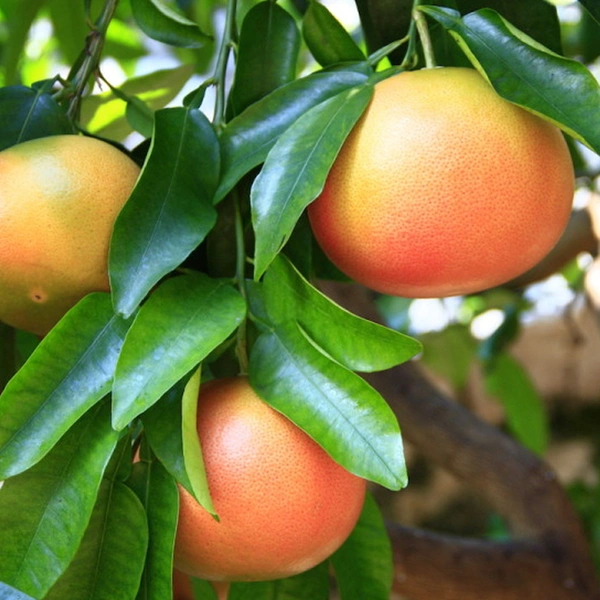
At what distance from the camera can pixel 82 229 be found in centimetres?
54

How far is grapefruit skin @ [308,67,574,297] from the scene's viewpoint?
0.50 meters

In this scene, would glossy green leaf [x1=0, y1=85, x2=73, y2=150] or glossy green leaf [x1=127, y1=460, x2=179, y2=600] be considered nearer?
glossy green leaf [x1=127, y1=460, x2=179, y2=600]

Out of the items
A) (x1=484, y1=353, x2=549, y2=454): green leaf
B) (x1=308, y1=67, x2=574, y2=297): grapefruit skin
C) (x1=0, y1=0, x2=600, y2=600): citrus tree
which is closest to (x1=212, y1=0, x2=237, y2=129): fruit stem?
(x1=0, y1=0, x2=600, y2=600): citrus tree

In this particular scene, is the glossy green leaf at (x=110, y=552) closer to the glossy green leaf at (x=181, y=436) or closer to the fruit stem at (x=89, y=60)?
the glossy green leaf at (x=181, y=436)

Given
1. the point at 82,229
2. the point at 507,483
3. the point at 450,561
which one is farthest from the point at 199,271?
the point at 507,483

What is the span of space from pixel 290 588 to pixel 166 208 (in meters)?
0.26

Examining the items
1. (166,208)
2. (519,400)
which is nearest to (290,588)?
(166,208)

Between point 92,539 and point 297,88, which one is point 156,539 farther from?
point 297,88

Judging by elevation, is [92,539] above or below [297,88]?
below

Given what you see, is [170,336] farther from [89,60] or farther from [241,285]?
[89,60]

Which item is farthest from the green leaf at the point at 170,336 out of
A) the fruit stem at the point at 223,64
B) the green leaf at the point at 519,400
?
the green leaf at the point at 519,400

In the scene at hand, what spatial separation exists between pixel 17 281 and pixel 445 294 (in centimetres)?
23

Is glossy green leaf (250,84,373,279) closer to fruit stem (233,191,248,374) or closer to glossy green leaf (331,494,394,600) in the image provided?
fruit stem (233,191,248,374)

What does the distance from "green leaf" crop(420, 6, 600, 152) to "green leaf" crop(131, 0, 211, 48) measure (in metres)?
0.16
